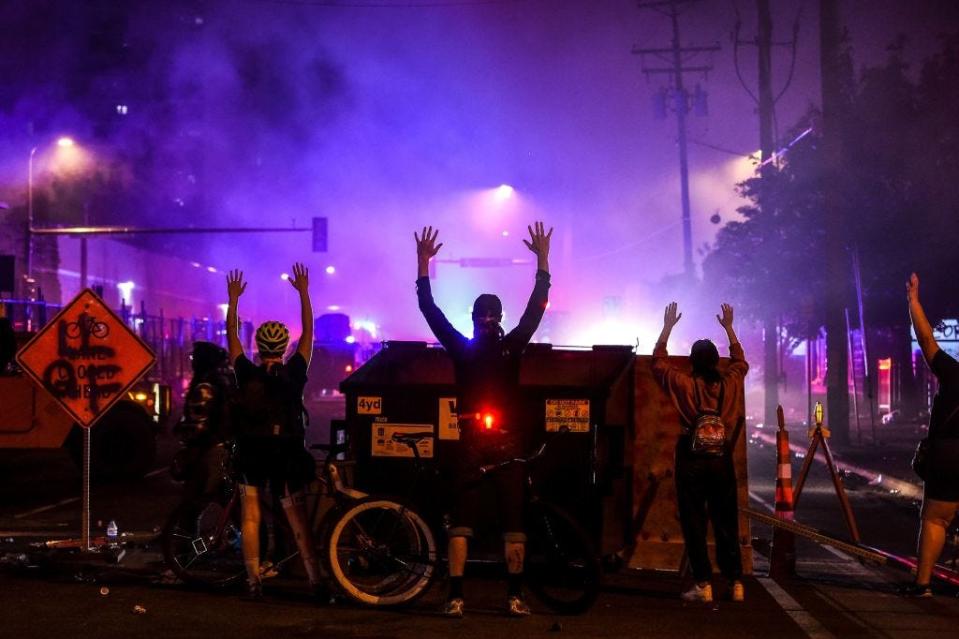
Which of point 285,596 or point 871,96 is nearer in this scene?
point 285,596

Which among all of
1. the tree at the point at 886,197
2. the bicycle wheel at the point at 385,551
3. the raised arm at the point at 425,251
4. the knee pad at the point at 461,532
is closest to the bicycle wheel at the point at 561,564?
the knee pad at the point at 461,532

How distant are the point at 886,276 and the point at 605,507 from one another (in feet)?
Result: 68.4

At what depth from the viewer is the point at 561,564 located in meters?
6.27

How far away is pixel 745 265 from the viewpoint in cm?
3092

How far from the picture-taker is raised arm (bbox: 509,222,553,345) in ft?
19.7

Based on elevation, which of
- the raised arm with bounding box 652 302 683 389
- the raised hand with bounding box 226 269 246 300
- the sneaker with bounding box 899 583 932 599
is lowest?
the sneaker with bounding box 899 583 932 599

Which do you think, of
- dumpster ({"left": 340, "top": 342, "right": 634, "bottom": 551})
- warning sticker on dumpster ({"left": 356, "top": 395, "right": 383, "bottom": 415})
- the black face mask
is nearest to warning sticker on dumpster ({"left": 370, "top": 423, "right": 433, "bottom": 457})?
dumpster ({"left": 340, "top": 342, "right": 634, "bottom": 551})

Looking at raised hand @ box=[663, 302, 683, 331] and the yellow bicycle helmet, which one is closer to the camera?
the yellow bicycle helmet

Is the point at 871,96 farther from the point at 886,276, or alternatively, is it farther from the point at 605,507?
the point at 605,507

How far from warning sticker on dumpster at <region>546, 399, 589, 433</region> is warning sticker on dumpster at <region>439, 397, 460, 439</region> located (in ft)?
2.30

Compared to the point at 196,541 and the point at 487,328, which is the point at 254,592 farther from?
the point at 487,328

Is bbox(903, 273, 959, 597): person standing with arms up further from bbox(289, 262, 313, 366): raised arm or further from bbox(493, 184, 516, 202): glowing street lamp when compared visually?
bbox(493, 184, 516, 202): glowing street lamp

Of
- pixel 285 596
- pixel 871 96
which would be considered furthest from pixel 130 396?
pixel 871 96

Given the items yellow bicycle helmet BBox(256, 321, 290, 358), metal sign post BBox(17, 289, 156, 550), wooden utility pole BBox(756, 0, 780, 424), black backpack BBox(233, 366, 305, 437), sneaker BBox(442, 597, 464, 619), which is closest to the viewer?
sneaker BBox(442, 597, 464, 619)
